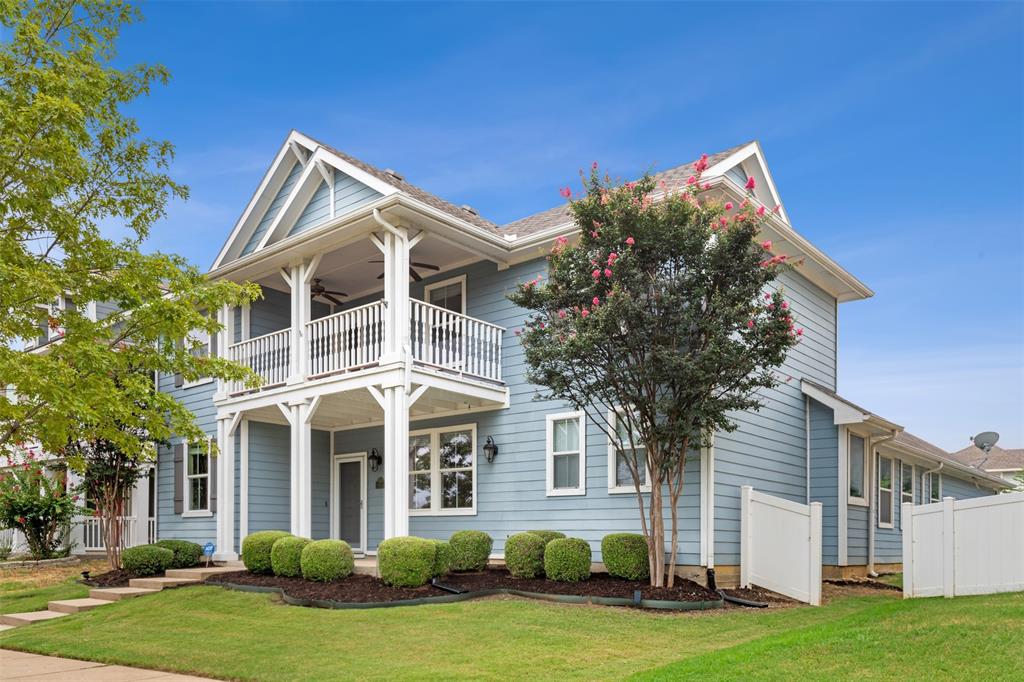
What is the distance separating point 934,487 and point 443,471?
1299 centimetres

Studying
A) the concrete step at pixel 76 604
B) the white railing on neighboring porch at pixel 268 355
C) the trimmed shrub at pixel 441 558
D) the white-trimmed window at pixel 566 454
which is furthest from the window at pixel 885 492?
the concrete step at pixel 76 604

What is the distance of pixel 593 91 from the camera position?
14.6 metres

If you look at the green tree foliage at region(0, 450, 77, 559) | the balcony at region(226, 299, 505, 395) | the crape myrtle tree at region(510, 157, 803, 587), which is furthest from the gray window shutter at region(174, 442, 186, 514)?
the crape myrtle tree at region(510, 157, 803, 587)

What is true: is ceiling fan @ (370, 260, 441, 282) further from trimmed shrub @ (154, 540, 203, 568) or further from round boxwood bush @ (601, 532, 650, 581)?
trimmed shrub @ (154, 540, 203, 568)

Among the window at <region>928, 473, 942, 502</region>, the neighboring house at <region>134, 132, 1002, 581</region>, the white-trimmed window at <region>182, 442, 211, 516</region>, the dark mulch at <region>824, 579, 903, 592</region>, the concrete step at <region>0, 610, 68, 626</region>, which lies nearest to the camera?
the concrete step at <region>0, 610, 68, 626</region>

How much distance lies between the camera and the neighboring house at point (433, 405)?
13.1m

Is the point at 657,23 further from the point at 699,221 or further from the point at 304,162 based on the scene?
the point at 304,162

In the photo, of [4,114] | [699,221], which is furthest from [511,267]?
[4,114]

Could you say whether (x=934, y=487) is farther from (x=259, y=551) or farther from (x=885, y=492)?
(x=259, y=551)

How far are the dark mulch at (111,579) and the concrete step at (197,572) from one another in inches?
27.5

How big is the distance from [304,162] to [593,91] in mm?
5843

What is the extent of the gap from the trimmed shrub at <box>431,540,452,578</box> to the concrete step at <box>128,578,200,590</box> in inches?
185

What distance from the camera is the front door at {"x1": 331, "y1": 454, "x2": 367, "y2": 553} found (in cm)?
1708

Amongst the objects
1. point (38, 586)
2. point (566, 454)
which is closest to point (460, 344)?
point (566, 454)
